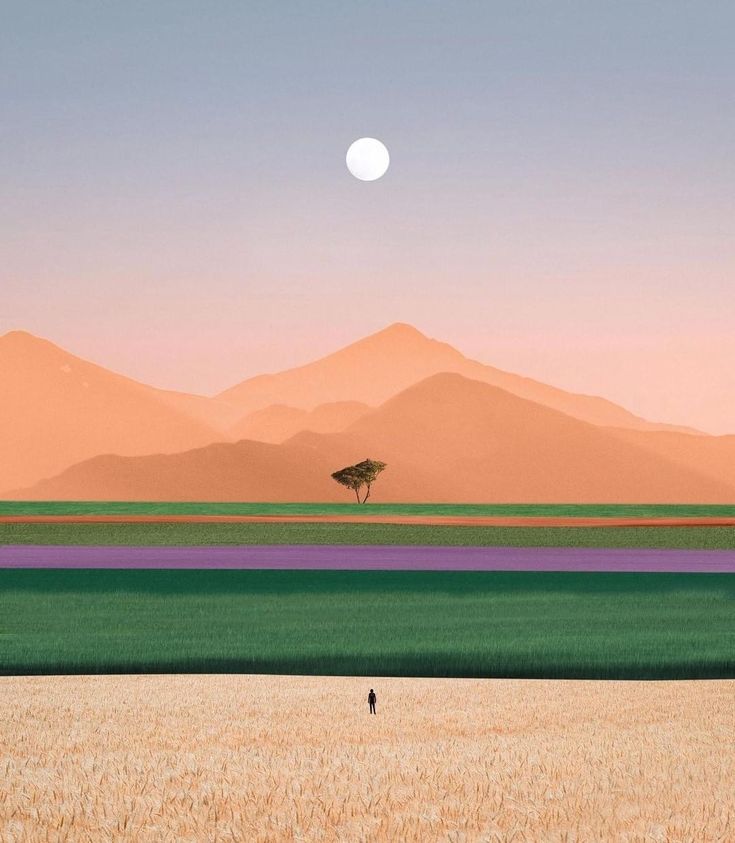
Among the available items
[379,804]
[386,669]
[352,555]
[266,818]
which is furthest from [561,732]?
[352,555]

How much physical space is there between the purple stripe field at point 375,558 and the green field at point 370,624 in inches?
193

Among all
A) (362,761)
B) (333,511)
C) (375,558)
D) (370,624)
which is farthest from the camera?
(333,511)

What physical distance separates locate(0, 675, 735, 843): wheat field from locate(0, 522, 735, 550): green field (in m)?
51.2

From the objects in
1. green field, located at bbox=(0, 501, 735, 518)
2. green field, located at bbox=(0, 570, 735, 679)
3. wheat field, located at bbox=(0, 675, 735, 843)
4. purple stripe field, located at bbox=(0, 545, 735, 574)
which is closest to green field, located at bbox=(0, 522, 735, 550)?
purple stripe field, located at bbox=(0, 545, 735, 574)

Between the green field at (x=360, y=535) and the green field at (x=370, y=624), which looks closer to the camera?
the green field at (x=370, y=624)

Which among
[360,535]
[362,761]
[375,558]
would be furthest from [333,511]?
[362,761]

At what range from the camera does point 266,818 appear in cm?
983

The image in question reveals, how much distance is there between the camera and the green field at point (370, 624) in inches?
873

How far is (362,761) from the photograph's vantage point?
12258 mm

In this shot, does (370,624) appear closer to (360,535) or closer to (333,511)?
→ (360,535)

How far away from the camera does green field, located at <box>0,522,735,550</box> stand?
7069 cm

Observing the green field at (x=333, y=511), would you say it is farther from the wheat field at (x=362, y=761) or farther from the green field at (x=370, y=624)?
the wheat field at (x=362, y=761)

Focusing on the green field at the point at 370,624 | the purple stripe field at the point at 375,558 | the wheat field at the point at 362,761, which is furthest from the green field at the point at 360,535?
the wheat field at the point at 362,761

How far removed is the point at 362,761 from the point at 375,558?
144ft
